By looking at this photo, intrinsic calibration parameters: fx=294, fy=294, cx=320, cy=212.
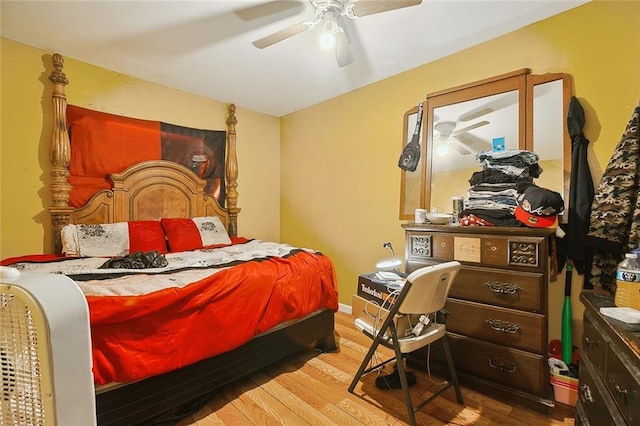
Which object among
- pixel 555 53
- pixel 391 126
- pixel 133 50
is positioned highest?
pixel 133 50

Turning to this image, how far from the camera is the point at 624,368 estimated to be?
83cm

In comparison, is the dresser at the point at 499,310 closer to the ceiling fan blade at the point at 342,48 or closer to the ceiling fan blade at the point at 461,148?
the ceiling fan blade at the point at 461,148

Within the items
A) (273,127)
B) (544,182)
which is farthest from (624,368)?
(273,127)

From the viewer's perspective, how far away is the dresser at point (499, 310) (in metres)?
1.64

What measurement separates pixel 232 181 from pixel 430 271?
115 inches

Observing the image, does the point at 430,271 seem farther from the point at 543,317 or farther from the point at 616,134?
the point at 616,134

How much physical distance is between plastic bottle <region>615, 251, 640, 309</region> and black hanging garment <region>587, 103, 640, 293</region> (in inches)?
27.0

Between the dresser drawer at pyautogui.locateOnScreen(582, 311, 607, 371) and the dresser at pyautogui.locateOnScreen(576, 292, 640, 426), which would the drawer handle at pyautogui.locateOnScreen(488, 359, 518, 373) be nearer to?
the dresser at pyautogui.locateOnScreen(576, 292, 640, 426)

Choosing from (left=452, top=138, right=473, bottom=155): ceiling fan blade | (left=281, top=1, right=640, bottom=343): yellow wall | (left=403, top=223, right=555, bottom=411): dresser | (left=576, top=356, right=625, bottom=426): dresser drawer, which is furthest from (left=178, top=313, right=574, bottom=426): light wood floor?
(left=452, top=138, right=473, bottom=155): ceiling fan blade

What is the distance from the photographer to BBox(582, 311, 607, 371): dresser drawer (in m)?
1.01

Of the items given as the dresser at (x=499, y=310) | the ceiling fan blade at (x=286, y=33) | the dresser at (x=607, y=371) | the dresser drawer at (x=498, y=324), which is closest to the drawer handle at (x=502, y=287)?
the dresser at (x=499, y=310)

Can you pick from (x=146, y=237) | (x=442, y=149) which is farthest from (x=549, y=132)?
(x=146, y=237)

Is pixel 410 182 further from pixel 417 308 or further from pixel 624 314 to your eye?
pixel 624 314

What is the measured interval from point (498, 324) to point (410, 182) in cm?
144
